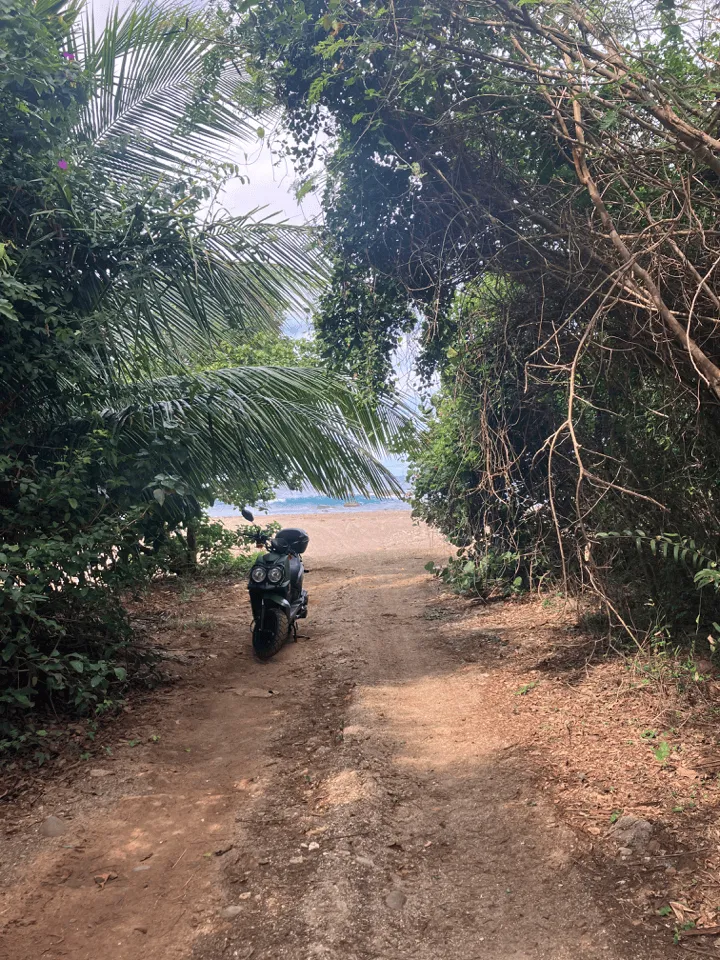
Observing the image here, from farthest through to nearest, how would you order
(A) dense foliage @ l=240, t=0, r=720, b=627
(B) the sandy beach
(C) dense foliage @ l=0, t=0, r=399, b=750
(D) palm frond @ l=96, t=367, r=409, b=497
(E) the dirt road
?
1. (B) the sandy beach
2. (D) palm frond @ l=96, t=367, r=409, b=497
3. (C) dense foliage @ l=0, t=0, r=399, b=750
4. (A) dense foliage @ l=240, t=0, r=720, b=627
5. (E) the dirt road

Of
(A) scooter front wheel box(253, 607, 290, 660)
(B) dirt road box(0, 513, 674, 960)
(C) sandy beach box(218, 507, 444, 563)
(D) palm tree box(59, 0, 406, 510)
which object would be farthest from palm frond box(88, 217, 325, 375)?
(C) sandy beach box(218, 507, 444, 563)

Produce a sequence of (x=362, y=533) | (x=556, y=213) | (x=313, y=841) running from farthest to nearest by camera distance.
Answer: (x=362, y=533) < (x=556, y=213) < (x=313, y=841)

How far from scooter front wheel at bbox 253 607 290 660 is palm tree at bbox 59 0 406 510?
1.39m

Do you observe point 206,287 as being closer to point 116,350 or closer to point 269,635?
point 116,350

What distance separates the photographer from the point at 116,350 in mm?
6316

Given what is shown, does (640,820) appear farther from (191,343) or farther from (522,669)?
(191,343)

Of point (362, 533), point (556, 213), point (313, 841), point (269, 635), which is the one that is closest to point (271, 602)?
point (269, 635)

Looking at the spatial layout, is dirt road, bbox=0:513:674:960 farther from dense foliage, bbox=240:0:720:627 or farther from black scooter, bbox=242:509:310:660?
dense foliage, bbox=240:0:720:627

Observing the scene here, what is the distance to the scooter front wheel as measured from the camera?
7.39 m

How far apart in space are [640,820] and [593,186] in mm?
3593

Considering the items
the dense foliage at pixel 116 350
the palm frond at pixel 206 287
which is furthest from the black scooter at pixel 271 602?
the palm frond at pixel 206 287

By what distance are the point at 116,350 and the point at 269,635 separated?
315 centimetres

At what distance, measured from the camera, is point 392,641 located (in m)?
8.22

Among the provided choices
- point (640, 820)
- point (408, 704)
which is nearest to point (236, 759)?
point (408, 704)
